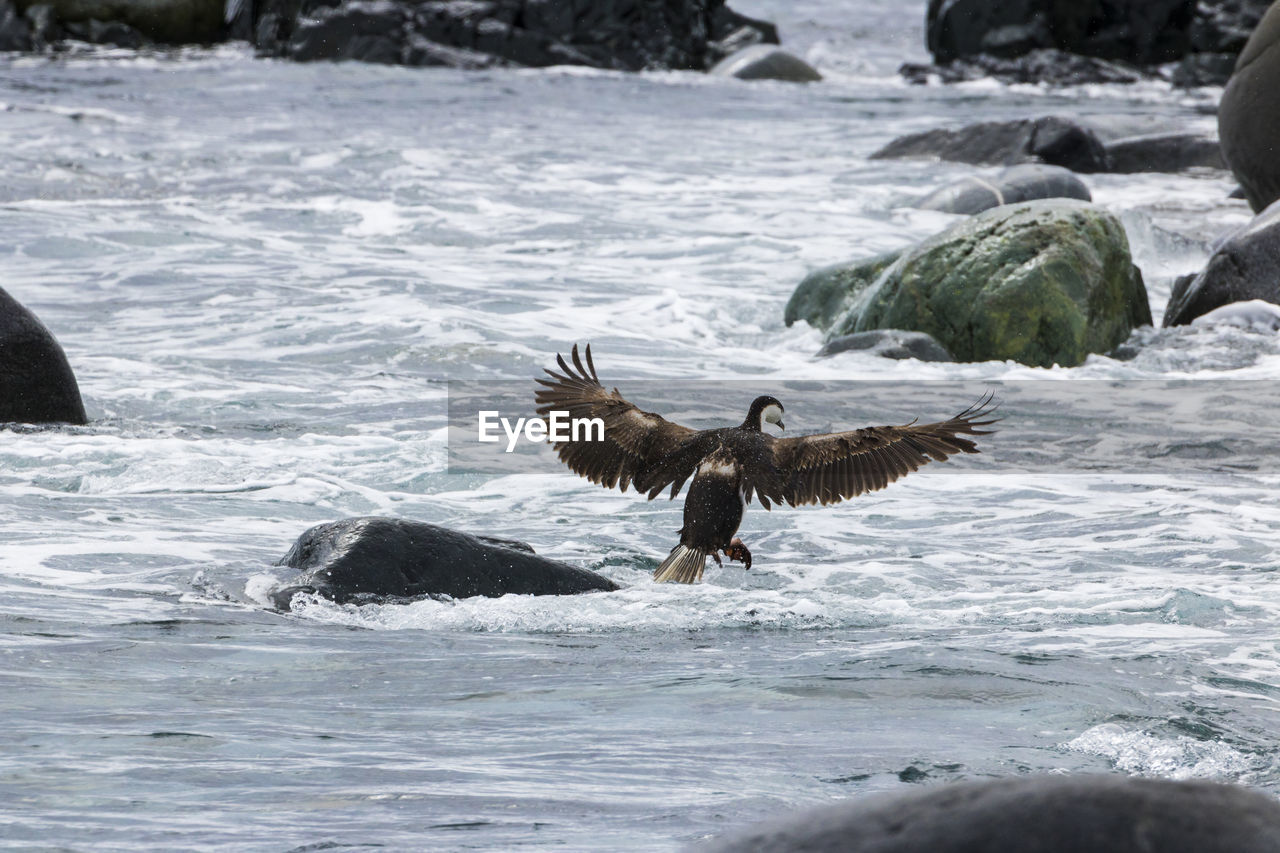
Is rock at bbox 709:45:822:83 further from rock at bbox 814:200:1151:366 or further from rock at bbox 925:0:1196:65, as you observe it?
rock at bbox 814:200:1151:366

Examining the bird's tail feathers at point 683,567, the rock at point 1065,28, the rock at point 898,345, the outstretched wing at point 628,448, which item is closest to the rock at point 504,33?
the rock at point 1065,28

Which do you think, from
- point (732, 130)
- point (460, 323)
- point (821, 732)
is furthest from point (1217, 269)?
point (732, 130)

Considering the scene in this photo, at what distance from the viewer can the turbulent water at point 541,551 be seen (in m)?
4.11

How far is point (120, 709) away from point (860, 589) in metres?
3.03

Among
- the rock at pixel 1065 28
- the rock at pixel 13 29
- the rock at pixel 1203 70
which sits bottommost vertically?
the rock at pixel 13 29

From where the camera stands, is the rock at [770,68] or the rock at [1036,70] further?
the rock at [1036,70]

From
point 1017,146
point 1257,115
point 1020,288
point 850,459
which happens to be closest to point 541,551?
point 850,459

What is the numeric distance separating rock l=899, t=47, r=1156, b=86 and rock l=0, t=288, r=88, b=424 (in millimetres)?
29754

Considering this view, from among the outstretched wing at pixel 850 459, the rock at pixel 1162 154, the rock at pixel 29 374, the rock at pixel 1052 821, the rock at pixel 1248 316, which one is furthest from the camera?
the rock at pixel 1162 154

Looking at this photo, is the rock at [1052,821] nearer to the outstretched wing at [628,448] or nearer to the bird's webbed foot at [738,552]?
the bird's webbed foot at [738,552]

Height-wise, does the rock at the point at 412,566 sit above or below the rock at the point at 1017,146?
below

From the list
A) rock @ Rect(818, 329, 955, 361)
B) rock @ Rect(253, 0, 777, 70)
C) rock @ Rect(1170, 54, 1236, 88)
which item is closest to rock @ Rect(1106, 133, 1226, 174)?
rock @ Rect(818, 329, 955, 361)

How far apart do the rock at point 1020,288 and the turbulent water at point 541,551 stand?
9.6 inches
